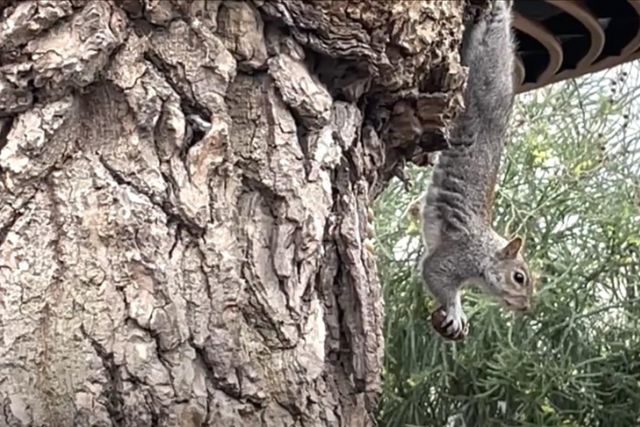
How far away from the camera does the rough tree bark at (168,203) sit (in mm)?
823

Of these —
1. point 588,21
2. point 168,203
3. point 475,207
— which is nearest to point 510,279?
point 475,207

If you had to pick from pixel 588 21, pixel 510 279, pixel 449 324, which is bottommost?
pixel 449 324

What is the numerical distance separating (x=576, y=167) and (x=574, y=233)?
139 mm

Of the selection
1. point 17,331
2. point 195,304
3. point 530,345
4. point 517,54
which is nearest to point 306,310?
point 195,304

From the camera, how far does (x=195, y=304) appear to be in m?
0.84

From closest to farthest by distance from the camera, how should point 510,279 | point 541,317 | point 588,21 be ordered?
point 588,21
point 510,279
point 541,317

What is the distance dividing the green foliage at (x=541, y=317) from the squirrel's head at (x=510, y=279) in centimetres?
25

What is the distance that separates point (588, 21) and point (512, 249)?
18.6 inches

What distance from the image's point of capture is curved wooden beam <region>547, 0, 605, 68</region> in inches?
63.9

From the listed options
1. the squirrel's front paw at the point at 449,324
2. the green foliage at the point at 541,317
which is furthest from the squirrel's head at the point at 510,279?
the green foliage at the point at 541,317

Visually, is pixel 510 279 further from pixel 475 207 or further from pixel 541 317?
pixel 541 317

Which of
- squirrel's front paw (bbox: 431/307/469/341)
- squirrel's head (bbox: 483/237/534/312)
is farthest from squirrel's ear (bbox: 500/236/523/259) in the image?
squirrel's front paw (bbox: 431/307/469/341)

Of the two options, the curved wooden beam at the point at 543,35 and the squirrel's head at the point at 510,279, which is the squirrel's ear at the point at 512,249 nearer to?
the squirrel's head at the point at 510,279

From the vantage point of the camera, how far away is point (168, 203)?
831mm
